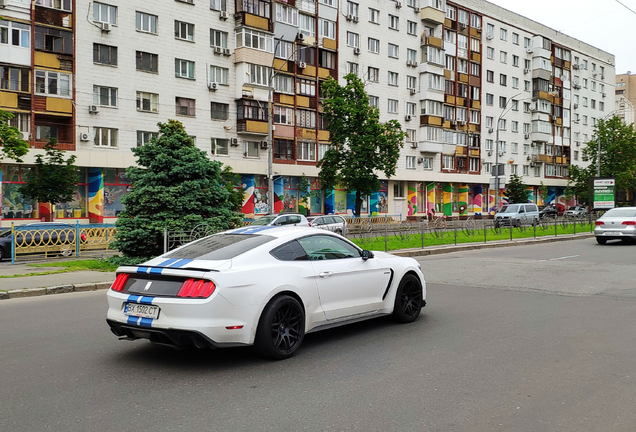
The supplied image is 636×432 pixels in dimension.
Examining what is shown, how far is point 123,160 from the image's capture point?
36438 millimetres

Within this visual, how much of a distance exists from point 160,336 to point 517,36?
72207 mm

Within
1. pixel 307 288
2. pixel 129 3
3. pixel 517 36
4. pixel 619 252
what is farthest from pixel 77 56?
pixel 517 36

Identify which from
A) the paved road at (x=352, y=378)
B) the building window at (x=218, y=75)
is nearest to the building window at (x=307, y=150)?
the building window at (x=218, y=75)

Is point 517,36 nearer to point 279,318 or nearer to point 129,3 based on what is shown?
point 129,3

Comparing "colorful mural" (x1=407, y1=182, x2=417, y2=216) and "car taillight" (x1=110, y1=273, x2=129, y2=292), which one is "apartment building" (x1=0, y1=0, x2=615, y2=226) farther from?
"car taillight" (x1=110, y1=273, x2=129, y2=292)

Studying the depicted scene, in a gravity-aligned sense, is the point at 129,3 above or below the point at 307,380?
above

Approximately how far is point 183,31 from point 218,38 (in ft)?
9.15

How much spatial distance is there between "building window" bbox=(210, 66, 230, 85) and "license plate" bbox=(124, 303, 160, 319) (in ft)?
122

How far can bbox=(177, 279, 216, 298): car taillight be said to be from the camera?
5.60 metres

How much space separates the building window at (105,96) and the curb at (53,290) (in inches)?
1042

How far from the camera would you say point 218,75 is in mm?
41656

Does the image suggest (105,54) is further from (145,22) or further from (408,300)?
(408,300)

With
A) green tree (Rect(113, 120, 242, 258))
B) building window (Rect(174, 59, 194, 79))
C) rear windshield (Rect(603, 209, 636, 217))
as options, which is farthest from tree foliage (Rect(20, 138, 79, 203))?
rear windshield (Rect(603, 209, 636, 217))

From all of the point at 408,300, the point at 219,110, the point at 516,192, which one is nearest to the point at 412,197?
the point at 516,192
